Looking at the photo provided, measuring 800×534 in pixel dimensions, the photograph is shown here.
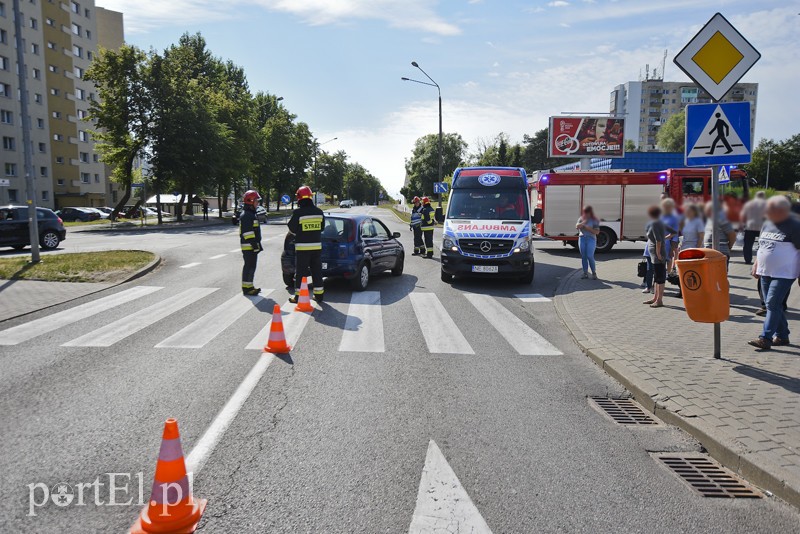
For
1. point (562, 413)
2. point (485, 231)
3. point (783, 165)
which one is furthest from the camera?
point (485, 231)

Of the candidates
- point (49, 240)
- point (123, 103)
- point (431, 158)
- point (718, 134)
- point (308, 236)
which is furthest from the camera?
point (431, 158)

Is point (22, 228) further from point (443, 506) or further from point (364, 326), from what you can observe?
point (443, 506)

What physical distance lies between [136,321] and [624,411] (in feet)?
23.5

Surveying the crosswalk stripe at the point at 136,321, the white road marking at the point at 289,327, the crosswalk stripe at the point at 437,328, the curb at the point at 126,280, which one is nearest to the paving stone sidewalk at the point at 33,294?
the curb at the point at 126,280

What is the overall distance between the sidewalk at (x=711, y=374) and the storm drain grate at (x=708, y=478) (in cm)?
9

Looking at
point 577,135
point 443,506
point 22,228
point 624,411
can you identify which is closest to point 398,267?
point 624,411

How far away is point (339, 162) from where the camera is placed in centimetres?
14212

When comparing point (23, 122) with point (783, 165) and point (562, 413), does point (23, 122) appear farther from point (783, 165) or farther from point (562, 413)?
point (783, 165)

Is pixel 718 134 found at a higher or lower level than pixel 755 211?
higher

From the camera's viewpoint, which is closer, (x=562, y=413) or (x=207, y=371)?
(x=562, y=413)

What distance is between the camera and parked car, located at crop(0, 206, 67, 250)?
19.8 meters

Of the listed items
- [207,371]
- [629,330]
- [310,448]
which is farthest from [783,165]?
[629,330]

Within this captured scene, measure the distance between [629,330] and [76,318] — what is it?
334 inches

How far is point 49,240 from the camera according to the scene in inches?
820
